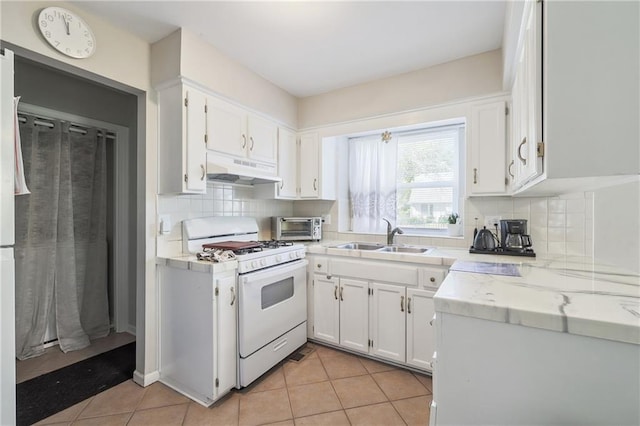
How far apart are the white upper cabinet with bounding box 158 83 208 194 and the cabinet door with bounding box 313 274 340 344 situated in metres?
1.28

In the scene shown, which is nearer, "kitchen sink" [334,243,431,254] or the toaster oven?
"kitchen sink" [334,243,431,254]

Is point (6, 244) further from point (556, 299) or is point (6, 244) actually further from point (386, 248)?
point (386, 248)

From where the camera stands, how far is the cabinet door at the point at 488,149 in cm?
223

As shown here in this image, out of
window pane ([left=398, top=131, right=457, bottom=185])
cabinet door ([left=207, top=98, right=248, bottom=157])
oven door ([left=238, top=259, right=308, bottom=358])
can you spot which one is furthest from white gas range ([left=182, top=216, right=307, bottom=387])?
window pane ([left=398, top=131, right=457, bottom=185])

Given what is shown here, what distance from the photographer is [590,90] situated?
93 cm

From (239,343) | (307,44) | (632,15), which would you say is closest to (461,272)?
(632,15)

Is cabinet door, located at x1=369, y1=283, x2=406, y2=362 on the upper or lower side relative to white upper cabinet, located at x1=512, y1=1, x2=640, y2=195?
lower

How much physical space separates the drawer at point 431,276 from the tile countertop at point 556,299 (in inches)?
21.3

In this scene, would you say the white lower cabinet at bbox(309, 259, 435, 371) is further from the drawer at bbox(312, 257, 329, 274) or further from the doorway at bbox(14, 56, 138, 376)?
the doorway at bbox(14, 56, 138, 376)

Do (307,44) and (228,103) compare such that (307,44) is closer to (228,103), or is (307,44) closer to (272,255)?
(228,103)

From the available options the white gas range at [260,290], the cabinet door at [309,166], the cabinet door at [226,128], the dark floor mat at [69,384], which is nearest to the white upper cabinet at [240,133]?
the cabinet door at [226,128]

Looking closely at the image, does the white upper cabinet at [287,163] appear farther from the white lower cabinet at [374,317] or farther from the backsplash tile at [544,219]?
the backsplash tile at [544,219]

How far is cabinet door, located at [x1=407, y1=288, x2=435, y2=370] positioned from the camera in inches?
82.0

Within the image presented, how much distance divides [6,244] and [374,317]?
7.19 ft
